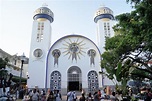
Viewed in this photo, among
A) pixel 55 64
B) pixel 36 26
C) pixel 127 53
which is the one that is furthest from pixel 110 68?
pixel 36 26

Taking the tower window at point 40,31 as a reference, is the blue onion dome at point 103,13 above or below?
above

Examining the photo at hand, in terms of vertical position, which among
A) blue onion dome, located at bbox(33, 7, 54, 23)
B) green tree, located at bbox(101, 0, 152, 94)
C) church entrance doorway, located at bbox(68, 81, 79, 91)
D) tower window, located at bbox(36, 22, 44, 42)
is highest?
blue onion dome, located at bbox(33, 7, 54, 23)

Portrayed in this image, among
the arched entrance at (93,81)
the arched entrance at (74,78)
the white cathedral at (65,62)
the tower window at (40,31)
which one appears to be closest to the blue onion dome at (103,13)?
the white cathedral at (65,62)

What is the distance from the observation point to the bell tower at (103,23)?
112ft

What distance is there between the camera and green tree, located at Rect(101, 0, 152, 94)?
922cm

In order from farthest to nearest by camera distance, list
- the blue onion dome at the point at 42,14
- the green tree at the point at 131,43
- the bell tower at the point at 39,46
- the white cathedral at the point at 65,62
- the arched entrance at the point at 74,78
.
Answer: the blue onion dome at the point at 42,14
the arched entrance at the point at 74,78
the bell tower at the point at 39,46
the white cathedral at the point at 65,62
the green tree at the point at 131,43

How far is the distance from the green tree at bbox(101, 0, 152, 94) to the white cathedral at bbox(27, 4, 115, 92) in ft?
27.8

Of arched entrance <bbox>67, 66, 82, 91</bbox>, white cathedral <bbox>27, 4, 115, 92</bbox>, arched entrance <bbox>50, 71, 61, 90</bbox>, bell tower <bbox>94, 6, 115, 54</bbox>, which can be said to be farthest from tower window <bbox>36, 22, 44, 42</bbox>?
bell tower <bbox>94, 6, 115, 54</bbox>

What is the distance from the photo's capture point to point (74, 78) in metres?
31.3

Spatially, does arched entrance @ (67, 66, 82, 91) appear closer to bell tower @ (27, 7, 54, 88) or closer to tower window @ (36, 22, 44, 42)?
bell tower @ (27, 7, 54, 88)

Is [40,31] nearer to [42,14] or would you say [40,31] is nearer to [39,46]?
[39,46]

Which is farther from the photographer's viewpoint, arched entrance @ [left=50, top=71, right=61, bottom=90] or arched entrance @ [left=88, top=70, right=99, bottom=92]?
arched entrance @ [left=50, top=71, right=61, bottom=90]

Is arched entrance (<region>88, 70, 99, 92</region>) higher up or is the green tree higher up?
the green tree

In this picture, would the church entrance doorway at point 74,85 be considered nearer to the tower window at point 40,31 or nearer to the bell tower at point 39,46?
the bell tower at point 39,46
